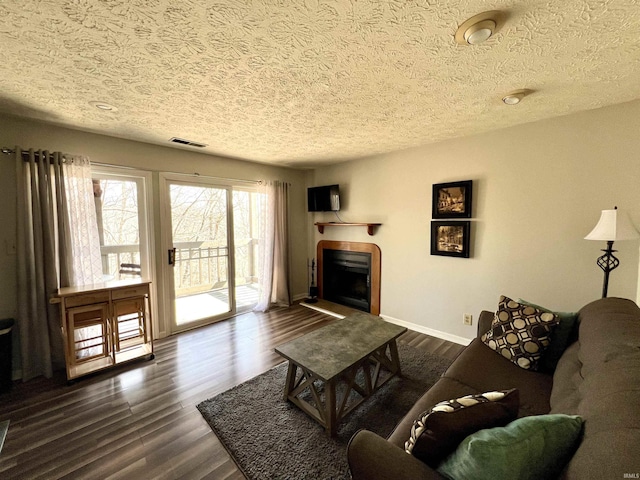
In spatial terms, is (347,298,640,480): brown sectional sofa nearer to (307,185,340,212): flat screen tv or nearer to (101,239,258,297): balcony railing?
(307,185,340,212): flat screen tv

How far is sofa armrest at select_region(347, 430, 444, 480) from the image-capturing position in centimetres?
83

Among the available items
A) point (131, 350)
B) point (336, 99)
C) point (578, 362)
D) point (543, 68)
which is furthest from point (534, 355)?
point (131, 350)

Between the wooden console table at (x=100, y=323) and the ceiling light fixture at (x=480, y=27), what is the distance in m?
3.12

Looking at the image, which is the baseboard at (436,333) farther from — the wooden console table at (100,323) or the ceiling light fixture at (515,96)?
the wooden console table at (100,323)

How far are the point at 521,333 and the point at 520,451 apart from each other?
1280mm

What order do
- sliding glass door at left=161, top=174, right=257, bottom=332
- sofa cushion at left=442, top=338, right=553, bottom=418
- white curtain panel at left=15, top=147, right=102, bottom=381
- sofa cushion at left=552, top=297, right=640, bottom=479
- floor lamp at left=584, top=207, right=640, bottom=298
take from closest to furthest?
sofa cushion at left=552, top=297, right=640, bottom=479 → sofa cushion at left=442, top=338, right=553, bottom=418 → floor lamp at left=584, top=207, right=640, bottom=298 → white curtain panel at left=15, top=147, right=102, bottom=381 → sliding glass door at left=161, top=174, right=257, bottom=332

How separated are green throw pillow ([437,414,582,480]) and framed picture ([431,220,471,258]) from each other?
218 cm

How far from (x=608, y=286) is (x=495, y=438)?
232 centimetres

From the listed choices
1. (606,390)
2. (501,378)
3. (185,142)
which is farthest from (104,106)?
(501,378)

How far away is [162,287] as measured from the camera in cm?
307

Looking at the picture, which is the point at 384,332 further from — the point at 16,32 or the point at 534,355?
the point at 16,32

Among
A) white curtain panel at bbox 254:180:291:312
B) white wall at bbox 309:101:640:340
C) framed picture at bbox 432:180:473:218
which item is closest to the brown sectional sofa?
white wall at bbox 309:101:640:340

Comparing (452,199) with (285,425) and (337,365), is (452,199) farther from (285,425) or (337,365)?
(285,425)

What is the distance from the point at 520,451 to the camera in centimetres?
71
